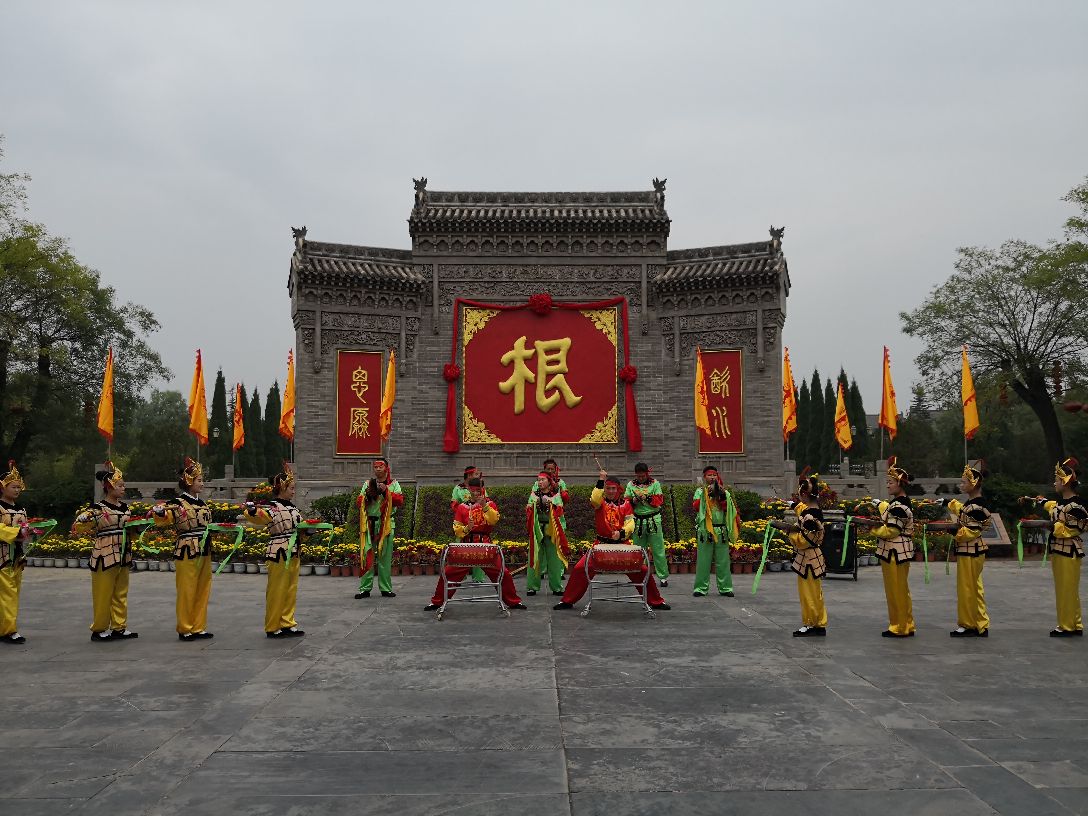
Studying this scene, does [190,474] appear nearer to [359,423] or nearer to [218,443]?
[359,423]

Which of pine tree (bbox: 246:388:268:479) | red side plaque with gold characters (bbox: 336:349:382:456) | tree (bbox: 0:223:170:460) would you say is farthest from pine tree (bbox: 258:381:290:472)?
red side plaque with gold characters (bbox: 336:349:382:456)

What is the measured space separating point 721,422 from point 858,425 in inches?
926

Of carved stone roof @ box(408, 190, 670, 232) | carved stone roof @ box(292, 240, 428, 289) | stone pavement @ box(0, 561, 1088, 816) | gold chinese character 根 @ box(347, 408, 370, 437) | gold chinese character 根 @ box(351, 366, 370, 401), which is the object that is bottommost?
stone pavement @ box(0, 561, 1088, 816)

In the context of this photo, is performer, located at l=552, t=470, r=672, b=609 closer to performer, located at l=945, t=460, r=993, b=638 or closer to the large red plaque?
performer, located at l=945, t=460, r=993, b=638

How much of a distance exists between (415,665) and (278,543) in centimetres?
226

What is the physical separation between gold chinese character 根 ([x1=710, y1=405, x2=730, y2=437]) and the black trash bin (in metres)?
8.52

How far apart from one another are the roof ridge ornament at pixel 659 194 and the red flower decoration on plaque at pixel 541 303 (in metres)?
4.33

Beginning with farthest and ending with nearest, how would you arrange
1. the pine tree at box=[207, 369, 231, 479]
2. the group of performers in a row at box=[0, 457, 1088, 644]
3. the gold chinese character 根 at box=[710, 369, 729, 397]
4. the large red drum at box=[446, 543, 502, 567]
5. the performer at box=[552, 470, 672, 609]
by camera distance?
the pine tree at box=[207, 369, 231, 479] → the gold chinese character 根 at box=[710, 369, 729, 397] → the performer at box=[552, 470, 672, 609] → the large red drum at box=[446, 543, 502, 567] → the group of performers in a row at box=[0, 457, 1088, 644]

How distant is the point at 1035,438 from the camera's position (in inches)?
1380

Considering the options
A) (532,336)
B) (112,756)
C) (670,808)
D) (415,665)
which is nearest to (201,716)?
(112,756)

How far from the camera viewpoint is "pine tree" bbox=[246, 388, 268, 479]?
3953cm

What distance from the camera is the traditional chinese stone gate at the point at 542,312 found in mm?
21188

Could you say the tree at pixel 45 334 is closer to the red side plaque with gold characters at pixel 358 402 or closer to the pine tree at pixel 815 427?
the red side plaque with gold characters at pixel 358 402

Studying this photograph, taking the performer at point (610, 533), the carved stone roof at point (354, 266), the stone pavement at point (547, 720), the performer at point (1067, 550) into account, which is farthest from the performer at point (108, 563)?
the carved stone roof at point (354, 266)
